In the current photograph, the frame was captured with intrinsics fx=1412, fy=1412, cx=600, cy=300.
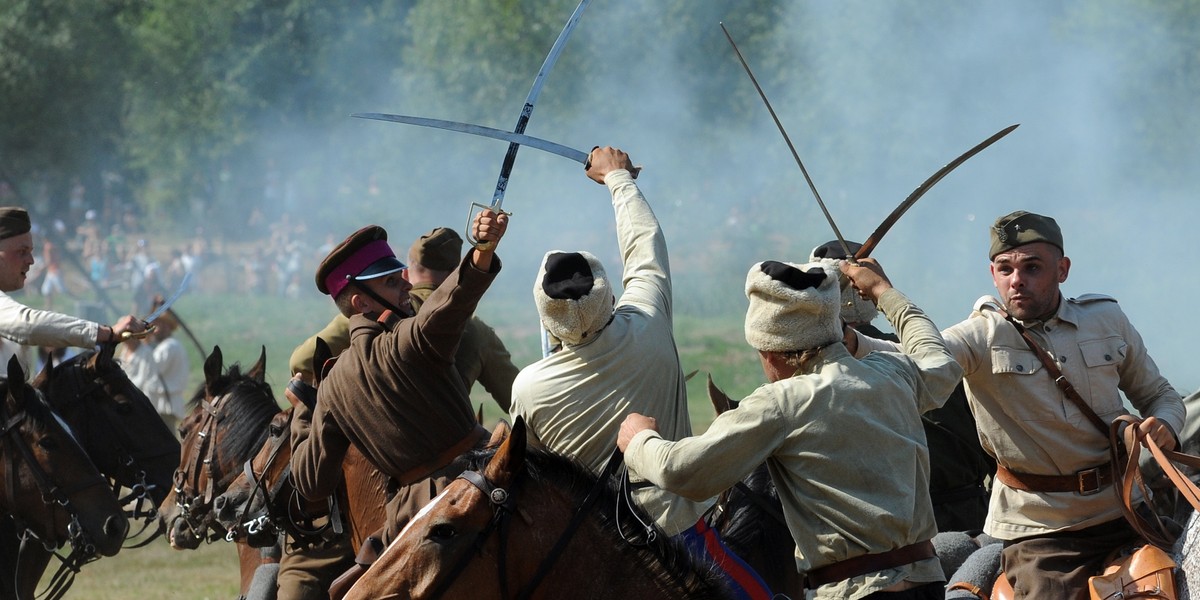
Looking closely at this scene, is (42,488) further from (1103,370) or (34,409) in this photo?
(1103,370)

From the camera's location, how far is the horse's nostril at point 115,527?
710 centimetres

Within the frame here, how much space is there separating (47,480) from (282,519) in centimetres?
162

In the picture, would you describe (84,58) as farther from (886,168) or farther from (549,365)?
(549,365)

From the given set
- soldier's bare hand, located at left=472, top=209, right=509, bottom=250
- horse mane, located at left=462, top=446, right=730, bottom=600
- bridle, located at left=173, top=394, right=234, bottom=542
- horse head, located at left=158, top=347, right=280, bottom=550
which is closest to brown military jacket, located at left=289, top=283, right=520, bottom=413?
horse head, located at left=158, top=347, right=280, bottom=550

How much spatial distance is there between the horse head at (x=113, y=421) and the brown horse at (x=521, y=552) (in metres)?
4.64

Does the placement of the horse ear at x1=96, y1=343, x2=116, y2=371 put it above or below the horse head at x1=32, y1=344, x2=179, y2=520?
above

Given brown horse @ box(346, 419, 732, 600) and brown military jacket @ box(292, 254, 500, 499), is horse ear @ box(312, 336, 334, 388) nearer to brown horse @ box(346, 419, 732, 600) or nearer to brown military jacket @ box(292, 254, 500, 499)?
brown military jacket @ box(292, 254, 500, 499)

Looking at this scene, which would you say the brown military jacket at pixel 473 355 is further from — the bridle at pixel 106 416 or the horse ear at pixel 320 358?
the bridle at pixel 106 416

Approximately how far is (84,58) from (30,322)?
28717mm

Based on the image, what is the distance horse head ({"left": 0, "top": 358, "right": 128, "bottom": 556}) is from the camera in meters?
6.95

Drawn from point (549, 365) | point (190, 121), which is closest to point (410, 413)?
point (549, 365)

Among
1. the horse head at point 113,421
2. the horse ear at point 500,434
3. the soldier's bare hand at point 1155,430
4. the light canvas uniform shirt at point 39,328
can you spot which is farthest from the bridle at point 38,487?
the soldier's bare hand at point 1155,430

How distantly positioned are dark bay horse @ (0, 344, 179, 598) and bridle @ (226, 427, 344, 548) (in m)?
1.47

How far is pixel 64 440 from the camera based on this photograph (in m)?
7.08
